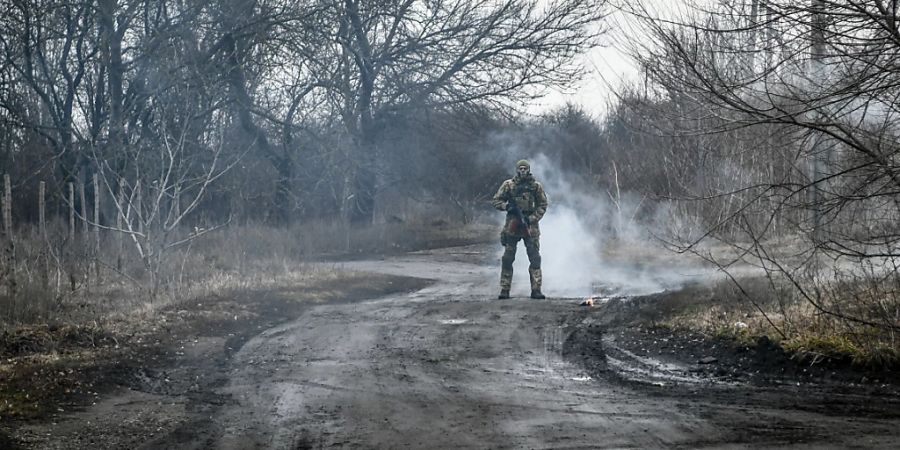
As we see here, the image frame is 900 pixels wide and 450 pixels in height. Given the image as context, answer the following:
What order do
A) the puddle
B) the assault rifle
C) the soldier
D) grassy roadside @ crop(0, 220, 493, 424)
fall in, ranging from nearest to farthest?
grassy roadside @ crop(0, 220, 493, 424)
the puddle
the soldier
the assault rifle

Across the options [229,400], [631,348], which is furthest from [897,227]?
[229,400]

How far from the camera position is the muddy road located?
647 cm

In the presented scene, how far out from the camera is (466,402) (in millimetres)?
7582

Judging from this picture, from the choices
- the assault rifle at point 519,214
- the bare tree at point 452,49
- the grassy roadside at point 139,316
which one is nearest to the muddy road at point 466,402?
the grassy roadside at point 139,316

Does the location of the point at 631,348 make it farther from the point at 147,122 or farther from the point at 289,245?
the point at 289,245

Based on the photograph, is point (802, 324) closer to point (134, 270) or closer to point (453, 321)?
point (453, 321)

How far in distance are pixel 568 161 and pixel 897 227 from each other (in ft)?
96.3

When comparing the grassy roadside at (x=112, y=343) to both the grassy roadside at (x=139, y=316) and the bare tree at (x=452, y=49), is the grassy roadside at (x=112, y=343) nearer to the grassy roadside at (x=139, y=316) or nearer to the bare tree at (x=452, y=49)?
the grassy roadside at (x=139, y=316)

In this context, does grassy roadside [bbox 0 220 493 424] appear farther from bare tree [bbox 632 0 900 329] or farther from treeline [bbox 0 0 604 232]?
bare tree [bbox 632 0 900 329]

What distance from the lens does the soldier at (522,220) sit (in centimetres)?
1518

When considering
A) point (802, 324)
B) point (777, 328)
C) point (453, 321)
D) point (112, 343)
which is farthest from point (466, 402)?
point (453, 321)

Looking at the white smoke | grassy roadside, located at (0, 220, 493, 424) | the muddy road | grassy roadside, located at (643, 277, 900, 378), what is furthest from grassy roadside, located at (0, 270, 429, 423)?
grassy roadside, located at (643, 277, 900, 378)

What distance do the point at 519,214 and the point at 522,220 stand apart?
12 centimetres

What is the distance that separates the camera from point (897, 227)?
8992 mm
